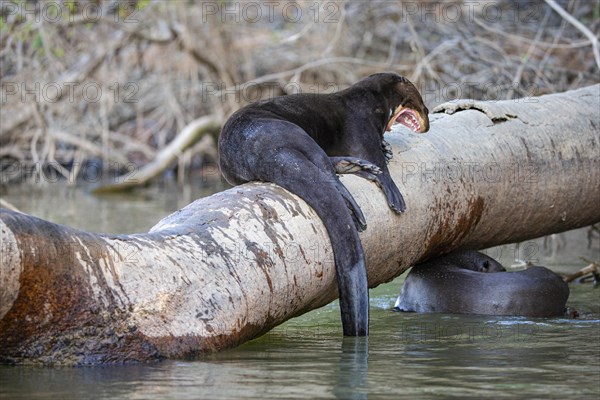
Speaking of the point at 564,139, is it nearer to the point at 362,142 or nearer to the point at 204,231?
the point at 362,142

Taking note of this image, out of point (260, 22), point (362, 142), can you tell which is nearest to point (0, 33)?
point (260, 22)

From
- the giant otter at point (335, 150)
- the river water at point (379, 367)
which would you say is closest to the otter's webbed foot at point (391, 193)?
the giant otter at point (335, 150)

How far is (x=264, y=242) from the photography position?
4.56 metres

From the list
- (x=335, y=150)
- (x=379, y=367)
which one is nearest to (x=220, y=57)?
(x=335, y=150)

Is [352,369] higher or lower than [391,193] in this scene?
lower

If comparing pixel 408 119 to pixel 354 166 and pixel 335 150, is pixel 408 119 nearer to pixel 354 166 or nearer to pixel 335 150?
pixel 335 150

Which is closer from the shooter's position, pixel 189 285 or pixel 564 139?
pixel 189 285

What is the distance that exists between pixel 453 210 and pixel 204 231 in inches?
65.4

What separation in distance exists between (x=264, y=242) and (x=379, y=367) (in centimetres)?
84

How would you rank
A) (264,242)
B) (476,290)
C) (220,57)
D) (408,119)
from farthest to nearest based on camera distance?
1. (220,57)
2. (408,119)
3. (476,290)
4. (264,242)

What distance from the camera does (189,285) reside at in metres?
4.21

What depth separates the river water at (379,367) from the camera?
139 inches

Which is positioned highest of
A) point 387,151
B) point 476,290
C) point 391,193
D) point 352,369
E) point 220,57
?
point 220,57

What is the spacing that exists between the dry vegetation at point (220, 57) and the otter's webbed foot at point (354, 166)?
4.05 meters
